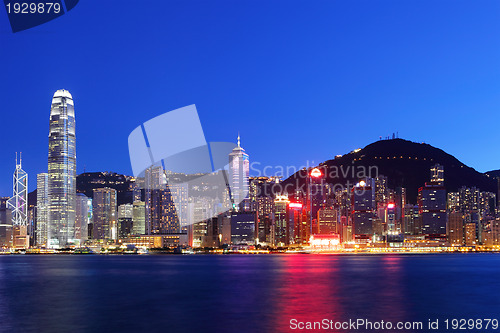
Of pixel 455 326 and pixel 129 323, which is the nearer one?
pixel 455 326

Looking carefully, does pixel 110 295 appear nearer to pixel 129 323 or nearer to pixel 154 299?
pixel 154 299

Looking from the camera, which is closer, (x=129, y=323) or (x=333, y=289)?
(x=129, y=323)

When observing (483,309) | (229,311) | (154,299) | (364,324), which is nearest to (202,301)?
(154,299)

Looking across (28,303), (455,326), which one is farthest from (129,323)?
(455,326)

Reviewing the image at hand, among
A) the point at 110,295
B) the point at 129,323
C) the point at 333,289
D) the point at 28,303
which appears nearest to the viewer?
the point at 129,323

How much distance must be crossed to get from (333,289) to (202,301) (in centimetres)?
1851

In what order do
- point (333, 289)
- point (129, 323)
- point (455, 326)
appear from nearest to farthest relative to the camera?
point (455, 326), point (129, 323), point (333, 289)

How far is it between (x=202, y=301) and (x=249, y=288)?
605 inches

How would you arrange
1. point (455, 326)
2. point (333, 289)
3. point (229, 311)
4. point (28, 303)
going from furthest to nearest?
point (333, 289) → point (28, 303) → point (229, 311) → point (455, 326)

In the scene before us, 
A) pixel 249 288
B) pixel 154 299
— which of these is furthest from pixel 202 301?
pixel 249 288

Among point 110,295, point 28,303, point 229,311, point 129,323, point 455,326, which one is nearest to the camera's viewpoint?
point 455,326

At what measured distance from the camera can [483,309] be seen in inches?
2098

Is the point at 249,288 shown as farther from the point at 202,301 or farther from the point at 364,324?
the point at 364,324

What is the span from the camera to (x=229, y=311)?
5169 centimetres
